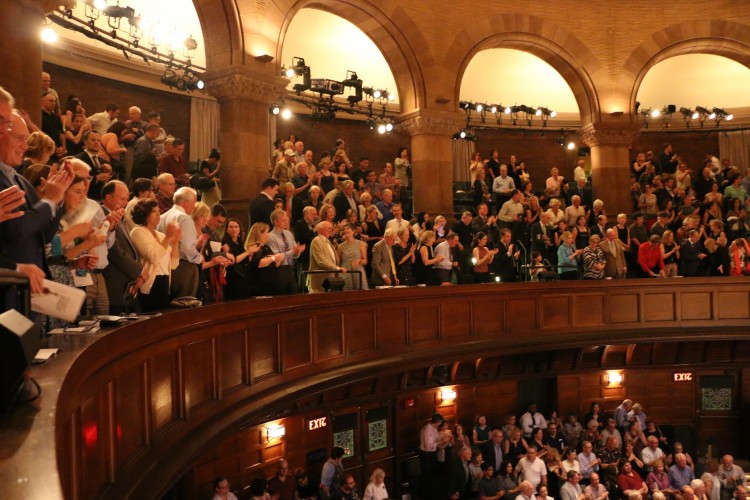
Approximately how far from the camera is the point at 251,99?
30.5ft

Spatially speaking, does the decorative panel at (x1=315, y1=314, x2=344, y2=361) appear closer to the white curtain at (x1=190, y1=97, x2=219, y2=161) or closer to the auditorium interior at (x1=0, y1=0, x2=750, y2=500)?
the auditorium interior at (x1=0, y1=0, x2=750, y2=500)

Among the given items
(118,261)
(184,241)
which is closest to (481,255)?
(184,241)

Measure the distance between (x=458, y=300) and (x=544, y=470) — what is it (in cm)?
292

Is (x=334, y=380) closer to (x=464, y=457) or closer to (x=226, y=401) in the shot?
(x=226, y=401)

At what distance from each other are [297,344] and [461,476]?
4227 mm

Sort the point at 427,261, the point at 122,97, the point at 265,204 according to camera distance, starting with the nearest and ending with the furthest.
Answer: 1. the point at 265,204
2. the point at 427,261
3. the point at 122,97

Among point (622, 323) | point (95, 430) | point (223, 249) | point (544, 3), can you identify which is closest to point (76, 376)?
point (95, 430)

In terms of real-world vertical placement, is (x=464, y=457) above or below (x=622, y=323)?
below

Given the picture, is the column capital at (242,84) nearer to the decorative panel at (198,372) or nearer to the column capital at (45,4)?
the column capital at (45,4)

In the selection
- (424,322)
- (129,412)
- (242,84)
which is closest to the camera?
(129,412)

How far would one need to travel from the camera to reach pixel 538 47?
44.1ft

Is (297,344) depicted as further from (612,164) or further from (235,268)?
(612,164)

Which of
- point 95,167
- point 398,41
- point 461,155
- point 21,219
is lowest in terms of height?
point 21,219

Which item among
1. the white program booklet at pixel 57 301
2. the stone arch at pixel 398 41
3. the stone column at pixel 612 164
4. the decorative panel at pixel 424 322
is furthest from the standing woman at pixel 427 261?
the stone column at pixel 612 164
